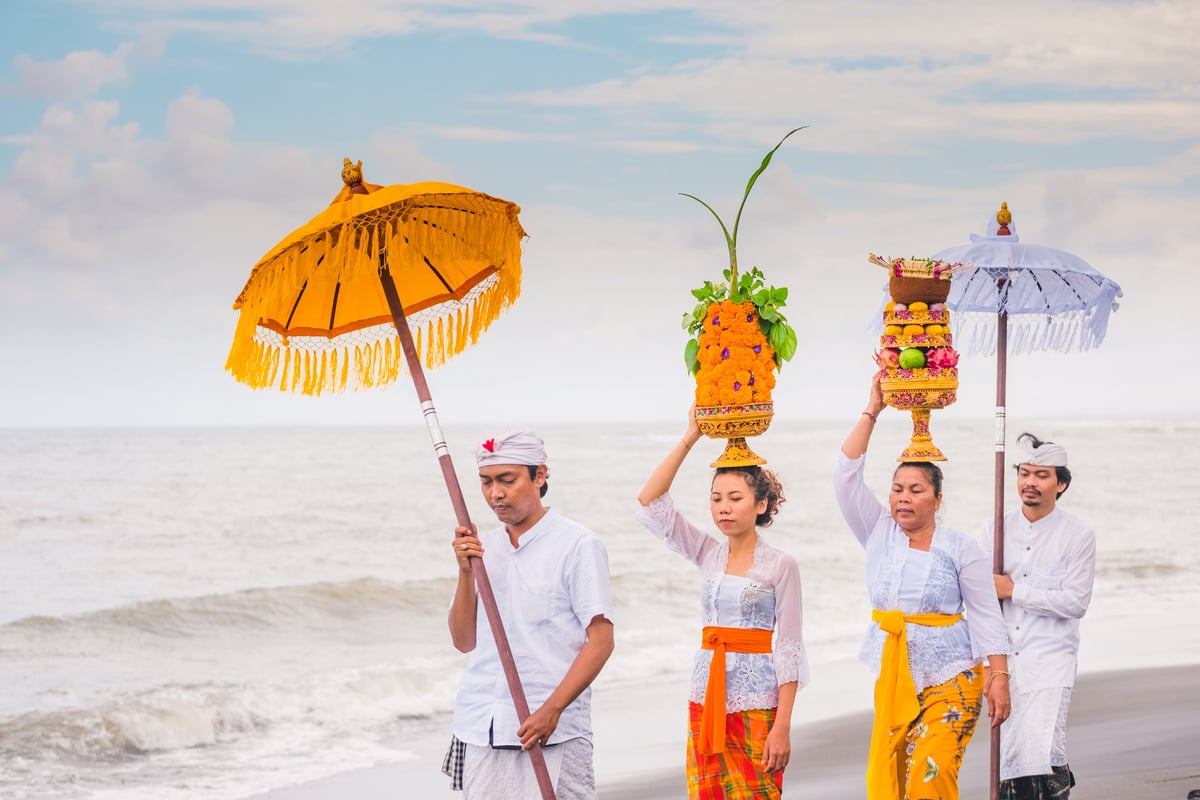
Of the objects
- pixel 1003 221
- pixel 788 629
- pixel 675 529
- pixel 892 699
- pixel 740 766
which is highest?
pixel 1003 221

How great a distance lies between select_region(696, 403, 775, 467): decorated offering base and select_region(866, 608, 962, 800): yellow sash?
93cm

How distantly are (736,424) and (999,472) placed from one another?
5.66 feet

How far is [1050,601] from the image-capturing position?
20.6ft

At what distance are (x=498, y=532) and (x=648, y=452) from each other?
50697 mm

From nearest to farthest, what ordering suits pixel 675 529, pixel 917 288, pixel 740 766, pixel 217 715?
pixel 740 766, pixel 675 529, pixel 917 288, pixel 217 715

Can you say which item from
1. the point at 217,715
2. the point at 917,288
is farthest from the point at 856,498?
the point at 217,715

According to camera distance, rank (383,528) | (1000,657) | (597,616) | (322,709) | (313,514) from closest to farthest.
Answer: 1. (597,616)
2. (1000,657)
3. (322,709)
4. (383,528)
5. (313,514)

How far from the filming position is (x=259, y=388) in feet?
16.0

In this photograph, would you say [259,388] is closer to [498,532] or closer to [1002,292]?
[498,532]

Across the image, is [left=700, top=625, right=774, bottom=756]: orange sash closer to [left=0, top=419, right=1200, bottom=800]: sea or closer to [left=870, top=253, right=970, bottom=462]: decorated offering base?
[left=870, top=253, right=970, bottom=462]: decorated offering base

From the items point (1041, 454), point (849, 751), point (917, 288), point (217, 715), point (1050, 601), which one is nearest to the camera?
point (917, 288)

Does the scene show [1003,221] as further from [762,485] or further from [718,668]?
[718,668]

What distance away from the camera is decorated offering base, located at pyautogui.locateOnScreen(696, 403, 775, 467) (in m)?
5.14

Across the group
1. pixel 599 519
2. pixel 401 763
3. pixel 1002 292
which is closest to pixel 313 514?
pixel 599 519
